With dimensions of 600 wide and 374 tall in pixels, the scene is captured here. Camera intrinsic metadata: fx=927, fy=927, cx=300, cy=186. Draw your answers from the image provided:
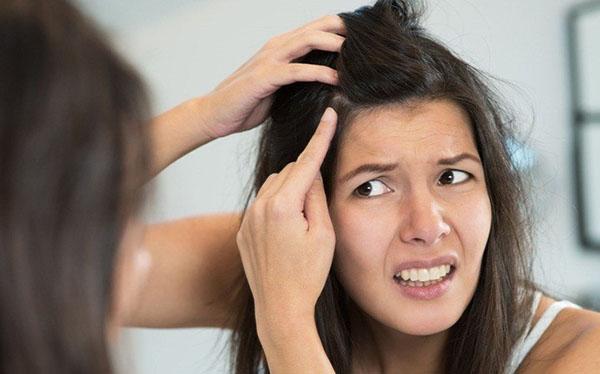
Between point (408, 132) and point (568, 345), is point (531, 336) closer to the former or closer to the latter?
point (568, 345)

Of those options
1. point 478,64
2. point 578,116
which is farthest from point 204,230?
point 578,116

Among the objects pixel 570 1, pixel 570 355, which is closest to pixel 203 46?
pixel 570 1

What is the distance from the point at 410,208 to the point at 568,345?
12.1 inches

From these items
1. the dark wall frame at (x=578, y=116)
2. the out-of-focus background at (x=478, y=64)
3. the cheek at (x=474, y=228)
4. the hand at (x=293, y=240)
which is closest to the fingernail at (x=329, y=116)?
the hand at (x=293, y=240)

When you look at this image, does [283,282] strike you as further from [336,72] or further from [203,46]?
[203,46]

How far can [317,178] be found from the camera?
1365mm

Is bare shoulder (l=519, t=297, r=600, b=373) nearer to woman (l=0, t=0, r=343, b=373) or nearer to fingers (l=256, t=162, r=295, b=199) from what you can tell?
fingers (l=256, t=162, r=295, b=199)

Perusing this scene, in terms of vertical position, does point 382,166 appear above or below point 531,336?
above

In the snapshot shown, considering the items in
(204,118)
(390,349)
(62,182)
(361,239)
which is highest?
(204,118)

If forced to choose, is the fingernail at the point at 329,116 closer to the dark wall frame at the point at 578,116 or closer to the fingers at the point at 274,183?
the fingers at the point at 274,183

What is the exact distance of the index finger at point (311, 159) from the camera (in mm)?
1316

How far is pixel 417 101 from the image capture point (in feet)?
4.44

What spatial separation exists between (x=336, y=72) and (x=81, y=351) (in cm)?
84

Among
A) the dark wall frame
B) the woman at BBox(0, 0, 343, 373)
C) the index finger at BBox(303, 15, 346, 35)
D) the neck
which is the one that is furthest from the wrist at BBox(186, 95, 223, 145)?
the dark wall frame
